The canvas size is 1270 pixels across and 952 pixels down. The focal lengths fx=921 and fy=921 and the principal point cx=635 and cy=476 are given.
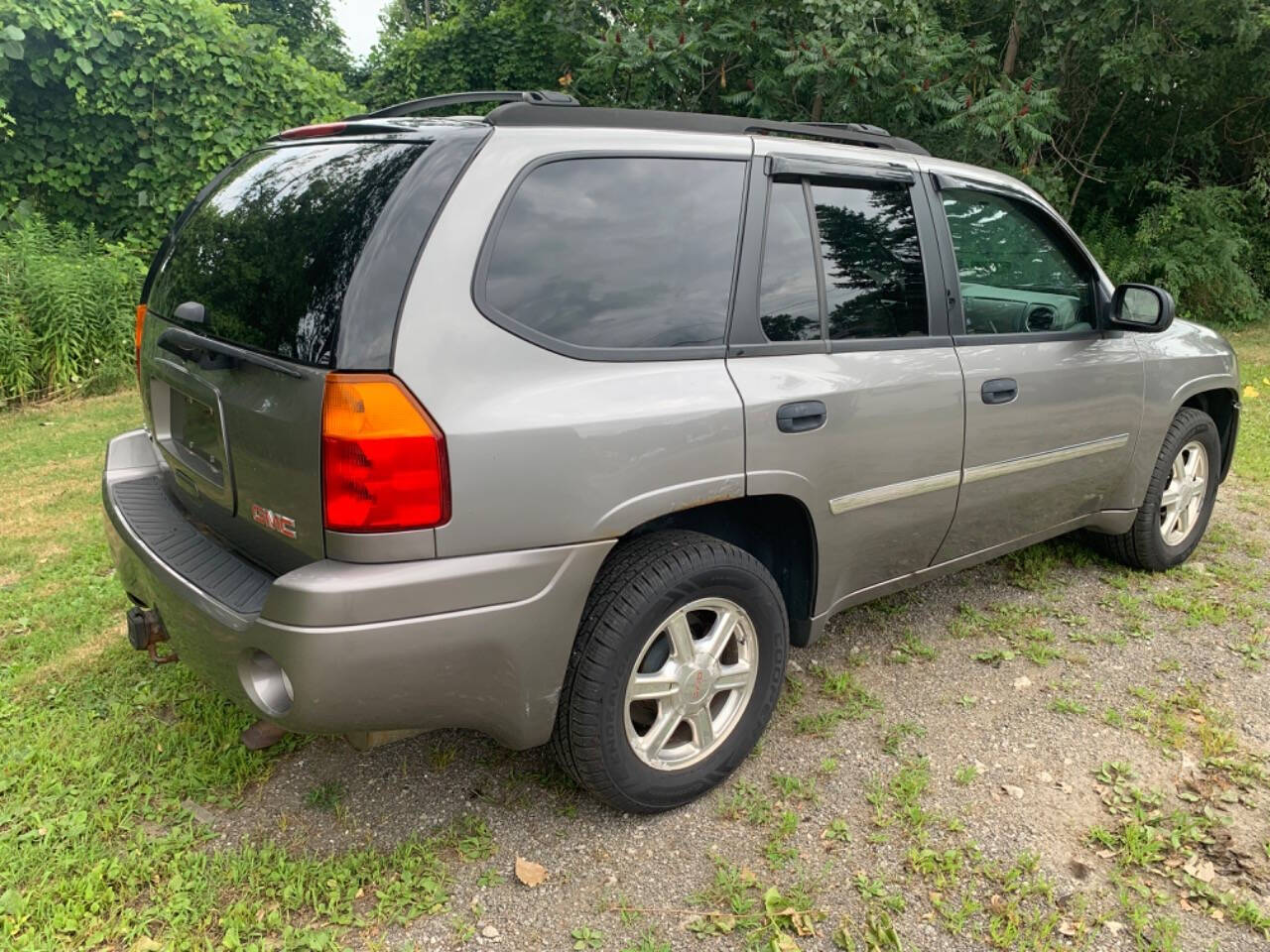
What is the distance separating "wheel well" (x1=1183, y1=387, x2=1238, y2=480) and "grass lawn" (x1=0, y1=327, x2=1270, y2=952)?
2034 mm

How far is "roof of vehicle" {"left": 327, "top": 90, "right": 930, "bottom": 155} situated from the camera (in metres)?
2.28

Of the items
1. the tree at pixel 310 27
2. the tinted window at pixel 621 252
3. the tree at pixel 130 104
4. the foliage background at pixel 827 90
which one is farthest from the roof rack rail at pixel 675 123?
the tree at pixel 310 27

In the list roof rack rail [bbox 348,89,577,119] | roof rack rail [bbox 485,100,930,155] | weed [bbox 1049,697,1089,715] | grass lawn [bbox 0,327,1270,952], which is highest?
roof rack rail [bbox 348,89,577,119]

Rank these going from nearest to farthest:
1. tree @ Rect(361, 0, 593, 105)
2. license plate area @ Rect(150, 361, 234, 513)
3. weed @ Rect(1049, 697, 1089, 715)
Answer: license plate area @ Rect(150, 361, 234, 513)
weed @ Rect(1049, 697, 1089, 715)
tree @ Rect(361, 0, 593, 105)

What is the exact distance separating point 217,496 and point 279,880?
3.21ft

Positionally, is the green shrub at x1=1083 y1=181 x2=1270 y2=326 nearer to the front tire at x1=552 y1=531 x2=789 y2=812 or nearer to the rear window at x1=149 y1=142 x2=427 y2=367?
the front tire at x1=552 y1=531 x2=789 y2=812

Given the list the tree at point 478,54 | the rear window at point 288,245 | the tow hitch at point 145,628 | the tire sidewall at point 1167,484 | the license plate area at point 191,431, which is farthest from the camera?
the tree at point 478,54

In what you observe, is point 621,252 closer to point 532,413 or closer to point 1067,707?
point 532,413

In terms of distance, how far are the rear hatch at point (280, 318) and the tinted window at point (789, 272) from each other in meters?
0.93

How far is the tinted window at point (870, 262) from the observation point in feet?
9.20

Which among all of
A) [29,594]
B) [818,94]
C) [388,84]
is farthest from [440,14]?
[29,594]

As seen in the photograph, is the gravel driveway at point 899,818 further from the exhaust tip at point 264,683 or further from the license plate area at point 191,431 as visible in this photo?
the license plate area at point 191,431

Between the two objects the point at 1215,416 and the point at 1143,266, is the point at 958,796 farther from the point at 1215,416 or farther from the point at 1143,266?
the point at 1143,266

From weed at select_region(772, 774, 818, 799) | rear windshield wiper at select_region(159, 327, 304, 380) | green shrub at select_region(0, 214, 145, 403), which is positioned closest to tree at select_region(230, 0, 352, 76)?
green shrub at select_region(0, 214, 145, 403)
